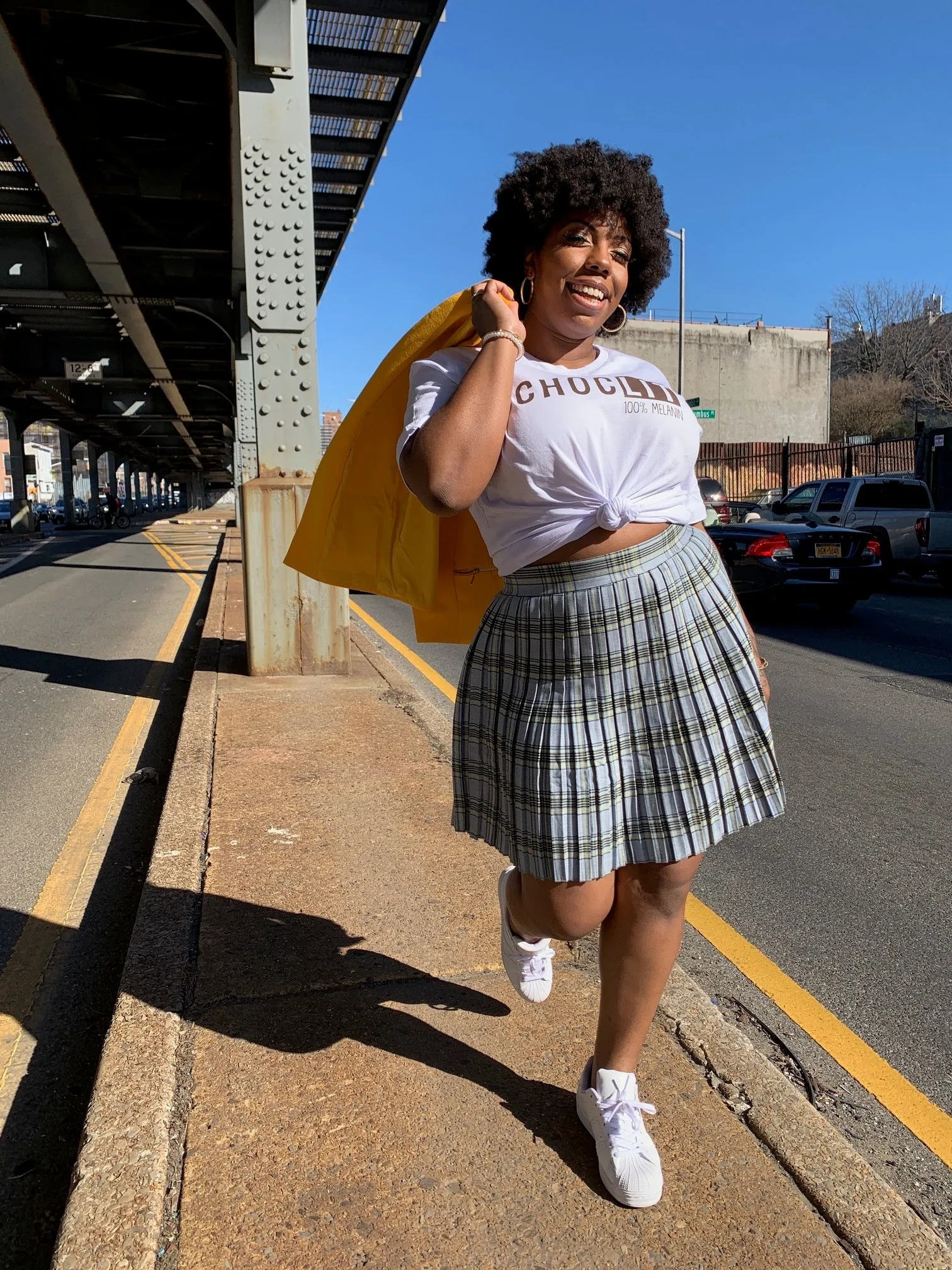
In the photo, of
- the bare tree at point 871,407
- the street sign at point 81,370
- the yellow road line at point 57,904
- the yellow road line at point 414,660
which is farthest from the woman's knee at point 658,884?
the bare tree at point 871,407

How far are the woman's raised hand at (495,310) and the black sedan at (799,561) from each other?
9.38 meters

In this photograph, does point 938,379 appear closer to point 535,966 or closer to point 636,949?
point 535,966

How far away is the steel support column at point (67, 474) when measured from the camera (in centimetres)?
4412

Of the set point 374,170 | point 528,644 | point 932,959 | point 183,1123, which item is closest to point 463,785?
point 528,644

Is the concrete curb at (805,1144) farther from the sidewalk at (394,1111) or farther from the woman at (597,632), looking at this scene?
the woman at (597,632)

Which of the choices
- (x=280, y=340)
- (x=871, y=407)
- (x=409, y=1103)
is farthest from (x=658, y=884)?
(x=871, y=407)

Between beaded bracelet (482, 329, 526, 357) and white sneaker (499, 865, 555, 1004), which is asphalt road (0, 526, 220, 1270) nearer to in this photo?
white sneaker (499, 865, 555, 1004)

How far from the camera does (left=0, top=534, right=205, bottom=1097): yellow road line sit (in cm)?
277

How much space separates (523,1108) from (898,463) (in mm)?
33683

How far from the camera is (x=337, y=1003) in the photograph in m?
2.47

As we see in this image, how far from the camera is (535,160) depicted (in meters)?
1.97

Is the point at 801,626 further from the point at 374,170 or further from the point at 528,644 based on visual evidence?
the point at 528,644

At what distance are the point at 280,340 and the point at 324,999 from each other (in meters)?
4.89

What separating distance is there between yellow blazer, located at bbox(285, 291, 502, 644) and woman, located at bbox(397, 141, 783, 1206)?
195 mm
